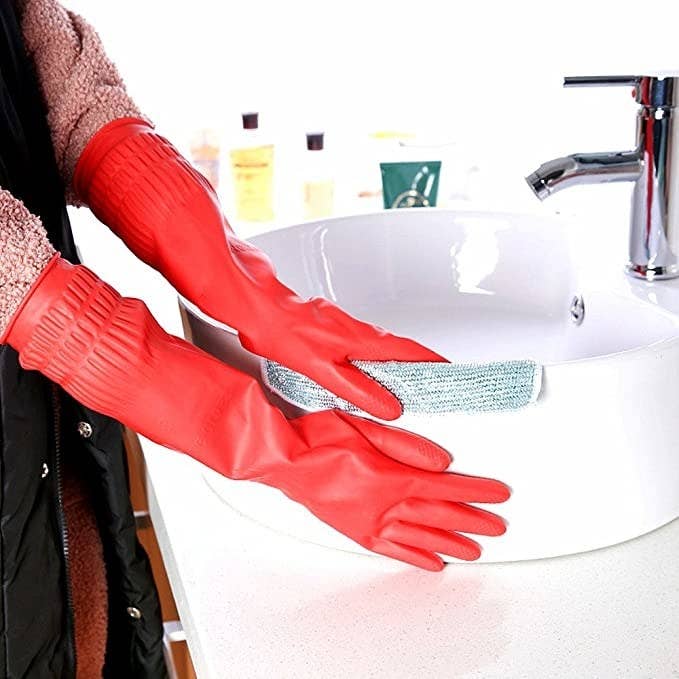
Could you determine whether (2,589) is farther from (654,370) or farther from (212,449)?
(654,370)

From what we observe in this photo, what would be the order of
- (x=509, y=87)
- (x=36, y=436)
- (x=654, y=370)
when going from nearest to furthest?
(x=654, y=370) → (x=36, y=436) → (x=509, y=87)

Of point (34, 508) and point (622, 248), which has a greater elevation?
point (622, 248)

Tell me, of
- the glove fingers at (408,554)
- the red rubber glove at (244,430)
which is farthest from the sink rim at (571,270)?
the glove fingers at (408,554)

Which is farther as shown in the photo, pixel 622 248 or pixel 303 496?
pixel 622 248

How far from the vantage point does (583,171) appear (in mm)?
1149

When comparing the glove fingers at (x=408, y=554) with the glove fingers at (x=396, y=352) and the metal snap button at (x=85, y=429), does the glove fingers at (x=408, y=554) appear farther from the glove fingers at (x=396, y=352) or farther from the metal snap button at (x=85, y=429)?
the metal snap button at (x=85, y=429)

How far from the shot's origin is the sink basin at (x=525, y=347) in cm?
83

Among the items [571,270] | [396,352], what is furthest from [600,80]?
[396,352]

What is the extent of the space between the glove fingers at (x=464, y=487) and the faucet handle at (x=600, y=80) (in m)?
0.48

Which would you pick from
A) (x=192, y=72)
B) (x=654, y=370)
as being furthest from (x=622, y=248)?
(x=192, y=72)

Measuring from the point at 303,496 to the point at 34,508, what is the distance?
265 mm

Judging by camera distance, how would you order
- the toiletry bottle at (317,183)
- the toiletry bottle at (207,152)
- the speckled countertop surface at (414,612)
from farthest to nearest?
1. the toiletry bottle at (207,152)
2. the toiletry bottle at (317,183)
3. the speckled countertop surface at (414,612)

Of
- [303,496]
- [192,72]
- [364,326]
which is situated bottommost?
[303,496]

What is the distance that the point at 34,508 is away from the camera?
966 millimetres
